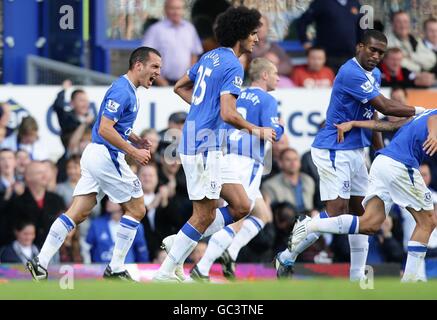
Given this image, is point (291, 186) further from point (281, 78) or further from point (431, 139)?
point (431, 139)

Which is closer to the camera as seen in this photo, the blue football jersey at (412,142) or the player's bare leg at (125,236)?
the player's bare leg at (125,236)

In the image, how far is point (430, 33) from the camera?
64.3 feet

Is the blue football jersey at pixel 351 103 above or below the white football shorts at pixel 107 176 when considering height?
above

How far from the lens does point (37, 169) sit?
57.9 feet

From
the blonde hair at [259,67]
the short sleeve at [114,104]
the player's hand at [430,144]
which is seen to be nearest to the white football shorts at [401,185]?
the player's hand at [430,144]

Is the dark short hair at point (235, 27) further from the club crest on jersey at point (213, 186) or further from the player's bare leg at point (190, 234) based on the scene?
the player's bare leg at point (190, 234)

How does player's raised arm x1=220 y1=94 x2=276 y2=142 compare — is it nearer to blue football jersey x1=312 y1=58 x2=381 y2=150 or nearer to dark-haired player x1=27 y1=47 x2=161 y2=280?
dark-haired player x1=27 y1=47 x2=161 y2=280

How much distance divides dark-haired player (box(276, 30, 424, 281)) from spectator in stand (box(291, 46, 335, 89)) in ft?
15.3

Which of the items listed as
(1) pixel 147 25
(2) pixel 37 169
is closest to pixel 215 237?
(2) pixel 37 169

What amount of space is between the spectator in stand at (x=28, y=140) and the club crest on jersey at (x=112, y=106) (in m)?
4.66

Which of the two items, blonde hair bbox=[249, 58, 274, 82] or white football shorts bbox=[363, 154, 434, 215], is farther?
blonde hair bbox=[249, 58, 274, 82]

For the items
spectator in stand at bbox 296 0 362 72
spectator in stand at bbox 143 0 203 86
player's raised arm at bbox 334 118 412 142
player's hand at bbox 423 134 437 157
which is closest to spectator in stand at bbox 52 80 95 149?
spectator in stand at bbox 143 0 203 86

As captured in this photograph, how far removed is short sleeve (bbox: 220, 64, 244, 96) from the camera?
13.1 m

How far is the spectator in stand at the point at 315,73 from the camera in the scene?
1895cm
